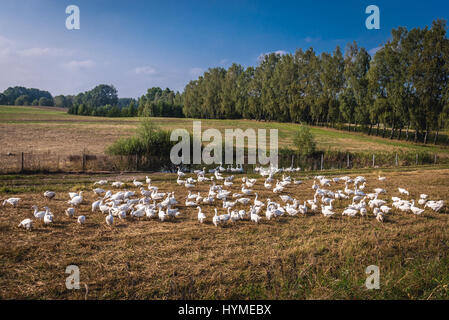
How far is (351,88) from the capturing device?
65.2 m

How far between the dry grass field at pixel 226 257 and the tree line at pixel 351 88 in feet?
168

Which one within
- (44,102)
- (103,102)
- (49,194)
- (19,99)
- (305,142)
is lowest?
A: (49,194)

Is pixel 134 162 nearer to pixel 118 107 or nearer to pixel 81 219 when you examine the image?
pixel 81 219

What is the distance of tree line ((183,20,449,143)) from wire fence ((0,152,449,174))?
2056cm

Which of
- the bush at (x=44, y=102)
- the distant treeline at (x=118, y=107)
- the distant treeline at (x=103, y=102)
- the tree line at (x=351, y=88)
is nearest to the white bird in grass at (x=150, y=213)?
the distant treeline at (x=118, y=107)

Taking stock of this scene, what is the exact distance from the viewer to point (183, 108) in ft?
349

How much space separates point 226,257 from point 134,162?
21689 mm

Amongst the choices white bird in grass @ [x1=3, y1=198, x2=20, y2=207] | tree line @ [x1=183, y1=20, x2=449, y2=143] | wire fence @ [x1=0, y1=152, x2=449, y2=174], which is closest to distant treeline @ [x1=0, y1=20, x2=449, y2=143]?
tree line @ [x1=183, y1=20, x2=449, y2=143]

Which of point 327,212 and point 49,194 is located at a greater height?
point 49,194

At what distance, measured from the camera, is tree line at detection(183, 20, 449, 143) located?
5166 centimetres

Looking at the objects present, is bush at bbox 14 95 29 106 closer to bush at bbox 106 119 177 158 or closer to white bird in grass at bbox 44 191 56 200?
bush at bbox 106 119 177 158

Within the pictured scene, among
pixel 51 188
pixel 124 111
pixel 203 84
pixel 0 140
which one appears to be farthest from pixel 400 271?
pixel 124 111

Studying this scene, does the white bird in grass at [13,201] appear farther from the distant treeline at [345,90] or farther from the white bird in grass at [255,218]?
the distant treeline at [345,90]

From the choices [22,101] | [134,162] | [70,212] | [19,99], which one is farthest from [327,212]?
[22,101]
